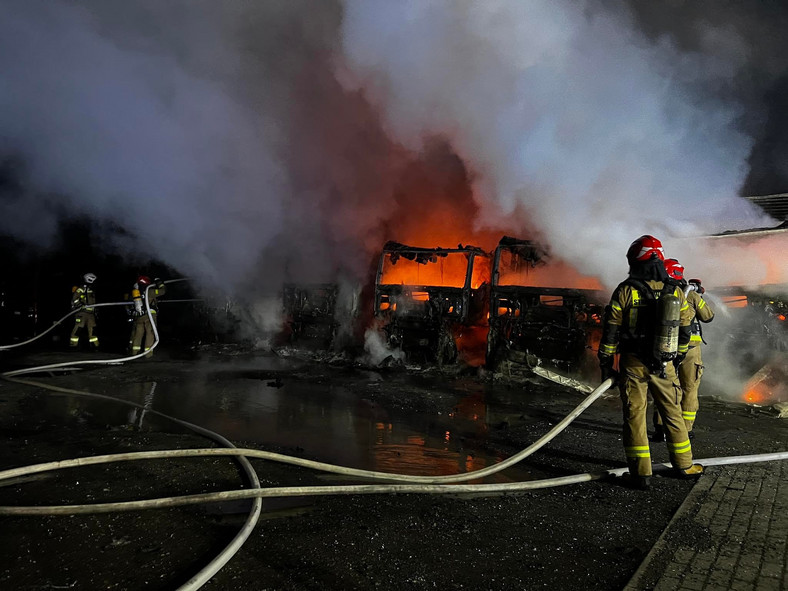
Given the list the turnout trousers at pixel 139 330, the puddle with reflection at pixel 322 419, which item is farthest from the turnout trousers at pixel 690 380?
the turnout trousers at pixel 139 330

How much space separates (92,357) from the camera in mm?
9367

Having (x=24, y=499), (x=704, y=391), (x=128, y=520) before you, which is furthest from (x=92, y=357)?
(x=704, y=391)

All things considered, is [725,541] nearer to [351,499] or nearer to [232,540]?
[351,499]

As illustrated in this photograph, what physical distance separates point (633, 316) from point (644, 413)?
76cm

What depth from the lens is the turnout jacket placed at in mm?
3932

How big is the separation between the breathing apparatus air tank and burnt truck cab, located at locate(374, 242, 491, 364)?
17.6ft

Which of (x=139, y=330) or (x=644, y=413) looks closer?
(x=644, y=413)

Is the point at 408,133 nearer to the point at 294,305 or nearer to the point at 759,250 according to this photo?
the point at 294,305

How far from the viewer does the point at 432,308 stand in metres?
9.36

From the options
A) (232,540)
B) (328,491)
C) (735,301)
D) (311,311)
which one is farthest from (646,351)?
(311,311)

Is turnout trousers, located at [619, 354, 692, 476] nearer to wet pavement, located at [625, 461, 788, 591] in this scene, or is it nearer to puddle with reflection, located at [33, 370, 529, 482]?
wet pavement, located at [625, 461, 788, 591]

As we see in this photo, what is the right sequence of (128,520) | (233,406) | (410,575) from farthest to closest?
(233,406), (128,520), (410,575)

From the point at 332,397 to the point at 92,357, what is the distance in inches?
213

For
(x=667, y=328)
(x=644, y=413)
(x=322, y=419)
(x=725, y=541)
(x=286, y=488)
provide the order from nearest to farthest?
1. (x=725, y=541)
2. (x=286, y=488)
3. (x=667, y=328)
4. (x=644, y=413)
5. (x=322, y=419)
